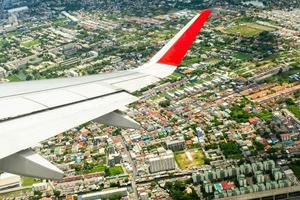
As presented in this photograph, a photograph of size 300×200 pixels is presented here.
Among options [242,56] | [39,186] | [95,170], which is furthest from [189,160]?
[242,56]

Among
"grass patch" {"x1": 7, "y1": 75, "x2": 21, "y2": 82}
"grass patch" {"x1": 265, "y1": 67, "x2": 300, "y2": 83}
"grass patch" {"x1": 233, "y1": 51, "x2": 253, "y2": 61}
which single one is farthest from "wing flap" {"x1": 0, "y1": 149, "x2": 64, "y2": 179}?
"grass patch" {"x1": 7, "y1": 75, "x2": 21, "y2": 82}

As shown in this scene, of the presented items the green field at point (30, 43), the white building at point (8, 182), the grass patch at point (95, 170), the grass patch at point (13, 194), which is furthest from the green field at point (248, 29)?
the grass patch at point (13, 194)

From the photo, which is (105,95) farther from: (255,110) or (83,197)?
(255,110)

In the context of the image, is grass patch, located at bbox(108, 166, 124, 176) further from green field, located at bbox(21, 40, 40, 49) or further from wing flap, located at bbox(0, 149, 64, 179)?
green field, located at bbox(21, 40, 40, 49)

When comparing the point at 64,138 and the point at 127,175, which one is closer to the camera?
the point at 127,175

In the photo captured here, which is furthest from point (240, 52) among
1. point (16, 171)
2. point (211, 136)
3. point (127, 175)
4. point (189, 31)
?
point (16, 171)

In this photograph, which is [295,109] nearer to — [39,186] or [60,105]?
[39,186]
